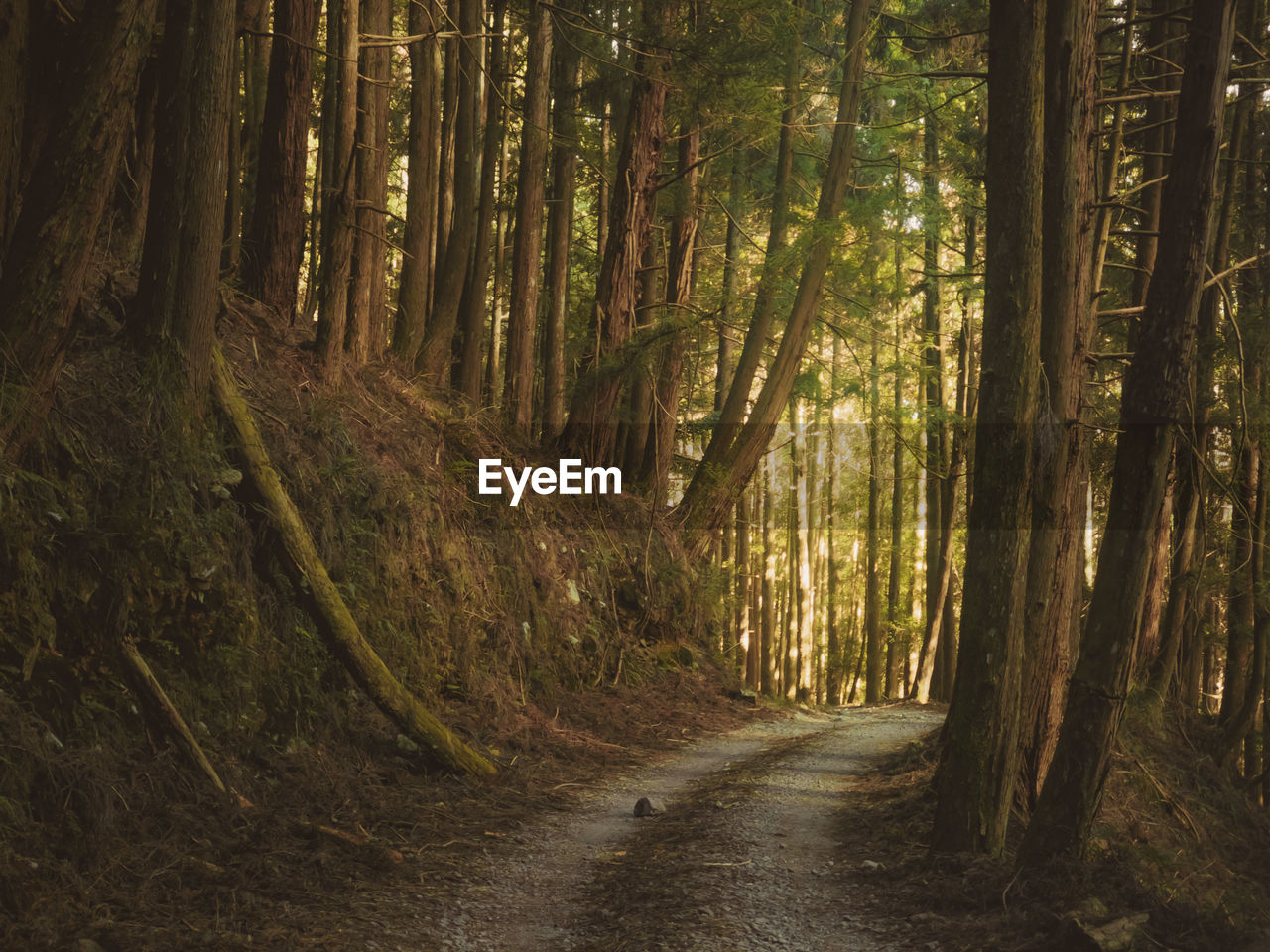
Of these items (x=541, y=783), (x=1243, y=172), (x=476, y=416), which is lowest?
(x=541, y=783)

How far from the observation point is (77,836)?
16.9 feet

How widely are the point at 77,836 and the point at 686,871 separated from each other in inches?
141

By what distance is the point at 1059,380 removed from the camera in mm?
7500

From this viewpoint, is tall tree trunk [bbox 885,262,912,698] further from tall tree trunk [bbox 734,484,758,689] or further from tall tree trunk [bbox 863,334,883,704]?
tall tree trunk [bbox 734,484,758,689]

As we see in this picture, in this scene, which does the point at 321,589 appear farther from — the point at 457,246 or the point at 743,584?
the point at 743,584

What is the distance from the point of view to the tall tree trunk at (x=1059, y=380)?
23.0ft

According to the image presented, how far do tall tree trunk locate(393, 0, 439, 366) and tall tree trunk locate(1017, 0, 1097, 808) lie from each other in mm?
9290

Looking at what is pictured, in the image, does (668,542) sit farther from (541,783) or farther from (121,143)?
(121,143)

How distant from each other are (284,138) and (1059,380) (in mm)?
8427

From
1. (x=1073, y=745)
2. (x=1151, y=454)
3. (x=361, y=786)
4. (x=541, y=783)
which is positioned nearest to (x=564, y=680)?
(x=541, y=783)

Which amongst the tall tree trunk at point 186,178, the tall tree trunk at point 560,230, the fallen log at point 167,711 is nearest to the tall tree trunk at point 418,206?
the tall tree trunk at point 560,230

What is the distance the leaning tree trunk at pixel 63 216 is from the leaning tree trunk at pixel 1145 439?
258 inches

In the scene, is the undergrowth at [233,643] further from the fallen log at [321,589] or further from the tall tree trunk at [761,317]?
the tall tree trunk at [761,317]

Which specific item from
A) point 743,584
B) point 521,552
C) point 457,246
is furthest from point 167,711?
point 743,584
